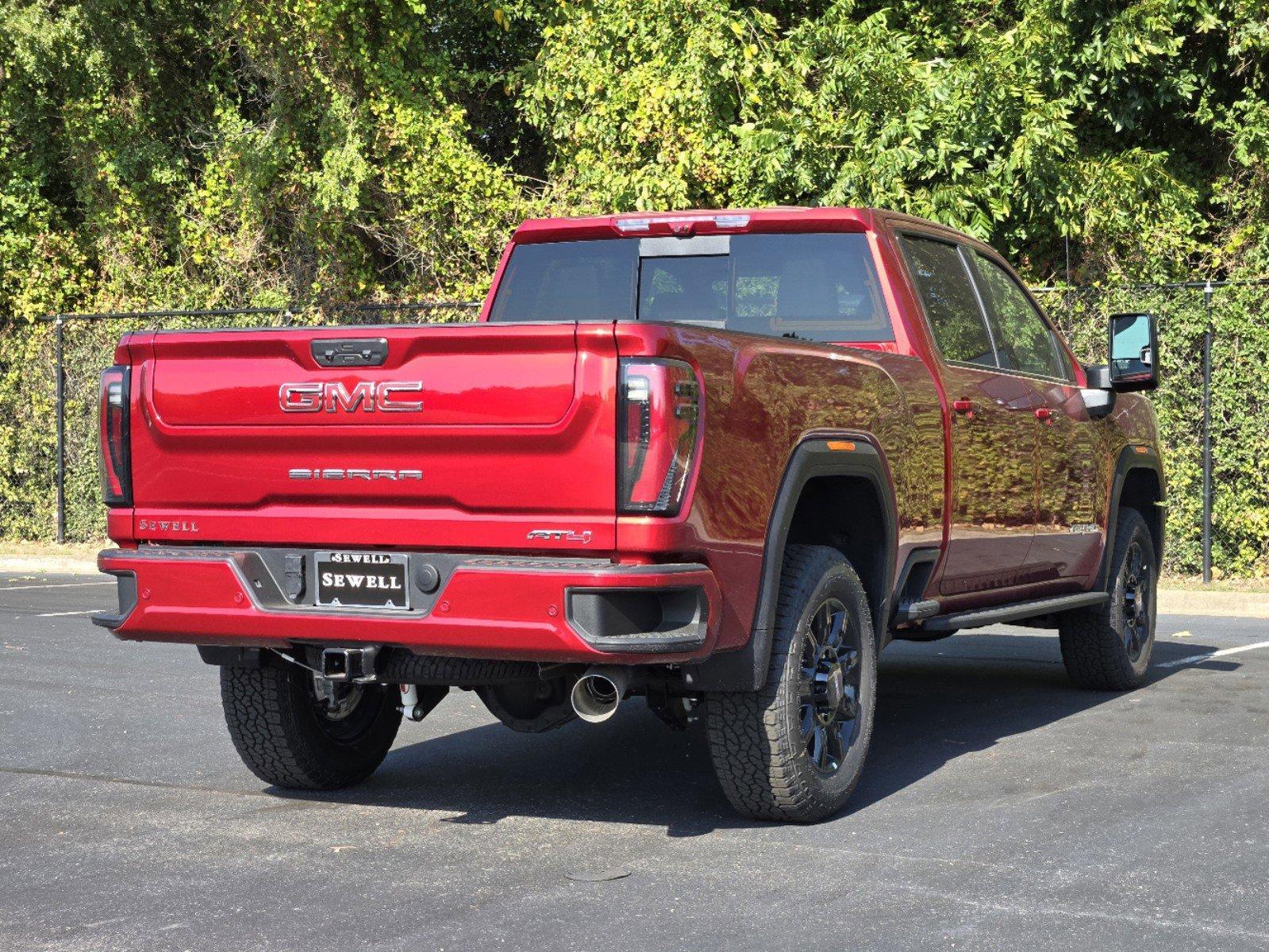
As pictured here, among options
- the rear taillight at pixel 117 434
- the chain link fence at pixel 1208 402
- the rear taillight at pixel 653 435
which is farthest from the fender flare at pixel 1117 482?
the chain link fence at pixel 1208 402

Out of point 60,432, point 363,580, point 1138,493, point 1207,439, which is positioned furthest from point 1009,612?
Answer: point 60,432

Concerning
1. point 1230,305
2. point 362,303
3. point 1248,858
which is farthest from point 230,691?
point 362,303

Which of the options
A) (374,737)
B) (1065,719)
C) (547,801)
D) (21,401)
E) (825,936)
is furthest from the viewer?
(21,401)

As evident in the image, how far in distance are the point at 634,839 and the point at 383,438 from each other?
1.56 metres

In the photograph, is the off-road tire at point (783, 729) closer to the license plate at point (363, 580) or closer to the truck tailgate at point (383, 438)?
the truck tailgate at point (383, 438)

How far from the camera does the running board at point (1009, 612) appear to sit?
6840 millimetres

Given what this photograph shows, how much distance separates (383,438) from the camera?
5.17 metres

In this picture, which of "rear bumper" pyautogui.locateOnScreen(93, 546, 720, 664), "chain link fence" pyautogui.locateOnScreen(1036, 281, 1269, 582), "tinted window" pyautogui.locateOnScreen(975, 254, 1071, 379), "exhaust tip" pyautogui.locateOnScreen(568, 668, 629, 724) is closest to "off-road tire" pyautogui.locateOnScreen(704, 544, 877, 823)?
"exhaust tip" pyautogui.locateOnScreen(568, 668, 629, 724)

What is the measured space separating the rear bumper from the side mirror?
3779 mm

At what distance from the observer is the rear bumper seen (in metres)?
4.89

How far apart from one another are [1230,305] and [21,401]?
12919 mm

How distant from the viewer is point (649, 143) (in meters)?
17.8

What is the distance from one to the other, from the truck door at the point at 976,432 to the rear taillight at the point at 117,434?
3.09 metres

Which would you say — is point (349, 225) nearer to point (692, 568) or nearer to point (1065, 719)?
point (1065, 719)
